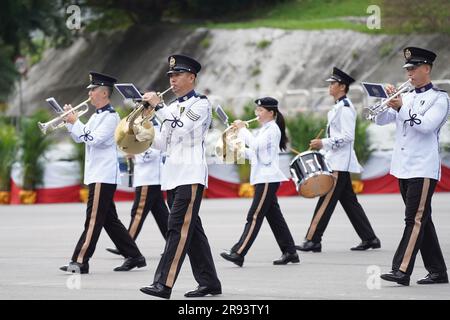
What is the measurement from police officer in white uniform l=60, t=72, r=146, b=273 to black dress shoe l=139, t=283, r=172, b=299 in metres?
2.61

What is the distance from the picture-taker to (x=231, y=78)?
4875 cm

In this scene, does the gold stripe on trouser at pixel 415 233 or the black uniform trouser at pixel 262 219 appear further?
the black uniform trouser at pixel 262 219

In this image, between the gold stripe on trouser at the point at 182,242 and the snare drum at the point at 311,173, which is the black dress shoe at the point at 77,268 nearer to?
the gold stripe on trouser at the point at 182,242

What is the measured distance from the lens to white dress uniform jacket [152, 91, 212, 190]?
1032 centimetres

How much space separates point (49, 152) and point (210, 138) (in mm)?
4071

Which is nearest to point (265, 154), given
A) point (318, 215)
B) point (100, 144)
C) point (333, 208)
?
point (318, 215)

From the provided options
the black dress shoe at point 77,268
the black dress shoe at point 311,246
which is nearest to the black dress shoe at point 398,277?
the black dress shoe at point 77,268

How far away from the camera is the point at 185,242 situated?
10195 mm

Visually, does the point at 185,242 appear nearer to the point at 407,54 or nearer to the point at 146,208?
the point at 407,54

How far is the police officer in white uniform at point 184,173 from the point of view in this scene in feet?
33.4

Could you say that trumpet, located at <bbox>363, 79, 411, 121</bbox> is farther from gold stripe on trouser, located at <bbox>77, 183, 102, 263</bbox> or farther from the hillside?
the hillside

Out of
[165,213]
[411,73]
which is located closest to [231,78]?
[165,213]

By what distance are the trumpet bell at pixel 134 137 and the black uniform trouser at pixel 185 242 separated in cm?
49

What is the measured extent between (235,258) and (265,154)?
4.23ft
